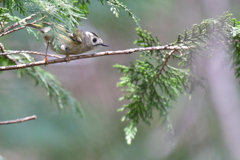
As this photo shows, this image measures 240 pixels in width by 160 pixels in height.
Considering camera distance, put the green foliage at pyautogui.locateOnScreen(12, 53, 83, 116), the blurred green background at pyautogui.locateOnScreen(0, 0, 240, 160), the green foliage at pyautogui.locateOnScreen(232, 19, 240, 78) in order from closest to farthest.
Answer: the green foliage at pyautogui.locateOnScreen(232, 19, 240, 78)
the green foliage at pyautogui.locateOnScreen(12, 53, 83, 116)
the blurred green background at pyautogui.locateOnScreen(0, 0, 240, 160)

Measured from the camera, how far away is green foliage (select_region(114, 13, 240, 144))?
5.93 ft

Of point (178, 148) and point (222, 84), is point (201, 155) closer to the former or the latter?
point (178, 148)

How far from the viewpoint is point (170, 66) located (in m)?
2.20

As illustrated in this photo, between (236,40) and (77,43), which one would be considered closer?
(236,40)

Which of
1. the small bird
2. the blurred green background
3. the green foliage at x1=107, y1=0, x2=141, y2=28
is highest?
the green foliage at x1=107, y1=0, x2=141, y2=28

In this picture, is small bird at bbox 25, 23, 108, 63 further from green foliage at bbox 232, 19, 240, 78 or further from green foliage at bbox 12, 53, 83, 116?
green foliage at bbox 232, 19, 240, 78

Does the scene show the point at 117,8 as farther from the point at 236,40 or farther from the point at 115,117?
the point at 115,117

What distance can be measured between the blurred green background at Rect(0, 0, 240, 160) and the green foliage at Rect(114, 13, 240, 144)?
224 centimetres

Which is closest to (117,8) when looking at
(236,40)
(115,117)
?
(236,40)

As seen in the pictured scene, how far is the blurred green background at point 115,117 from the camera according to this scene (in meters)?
5.27

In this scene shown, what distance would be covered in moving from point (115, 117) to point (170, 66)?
218 inches

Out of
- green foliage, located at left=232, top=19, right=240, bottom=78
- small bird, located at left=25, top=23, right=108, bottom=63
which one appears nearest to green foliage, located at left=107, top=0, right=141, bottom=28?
green foliage, located at left=232, top=19, right=240, bottom=78

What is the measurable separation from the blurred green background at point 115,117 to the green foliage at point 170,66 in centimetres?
224

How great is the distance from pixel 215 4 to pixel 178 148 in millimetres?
3430
